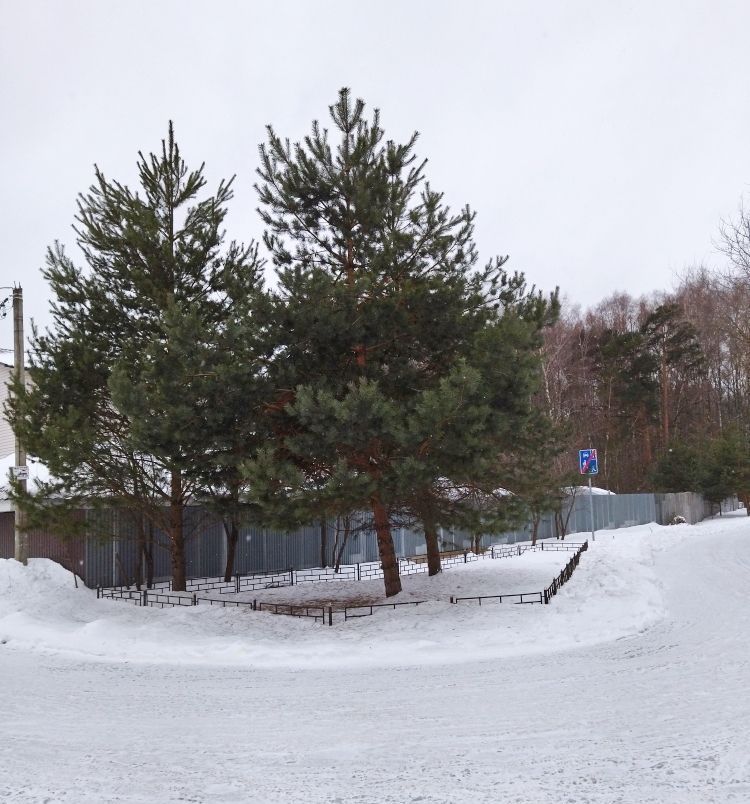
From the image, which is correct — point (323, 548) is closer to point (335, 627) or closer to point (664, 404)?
point (335, 627)

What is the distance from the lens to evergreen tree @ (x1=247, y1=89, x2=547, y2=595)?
1229 centimetres

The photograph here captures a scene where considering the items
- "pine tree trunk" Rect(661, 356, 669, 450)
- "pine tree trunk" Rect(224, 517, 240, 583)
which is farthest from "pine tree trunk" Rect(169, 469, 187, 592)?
"pine tree trunk" Rect(661, 356, 669, 450)

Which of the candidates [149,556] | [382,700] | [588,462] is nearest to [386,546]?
[382,700]

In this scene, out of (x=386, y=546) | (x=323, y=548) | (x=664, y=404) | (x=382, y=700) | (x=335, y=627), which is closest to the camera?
(x=382, y=700)

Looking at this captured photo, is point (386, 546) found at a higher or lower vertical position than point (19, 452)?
lower

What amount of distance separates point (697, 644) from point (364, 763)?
22.9 ft

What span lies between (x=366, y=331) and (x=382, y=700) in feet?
24.3

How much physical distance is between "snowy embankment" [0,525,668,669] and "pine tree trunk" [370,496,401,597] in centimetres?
48

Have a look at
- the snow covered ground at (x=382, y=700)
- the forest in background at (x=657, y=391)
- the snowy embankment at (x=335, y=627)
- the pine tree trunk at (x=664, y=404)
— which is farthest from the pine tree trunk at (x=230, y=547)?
the pine tree trunk at (x=664, y=404)

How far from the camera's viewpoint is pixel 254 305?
43.6ft

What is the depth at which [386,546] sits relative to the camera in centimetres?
1566

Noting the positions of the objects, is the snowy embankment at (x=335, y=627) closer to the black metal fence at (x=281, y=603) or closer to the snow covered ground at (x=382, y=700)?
the snow covered ground at (x=382, y=700)

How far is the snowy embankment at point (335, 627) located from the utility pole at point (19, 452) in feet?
1.54

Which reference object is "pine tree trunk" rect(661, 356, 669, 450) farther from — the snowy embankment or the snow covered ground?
the snow covered ground
